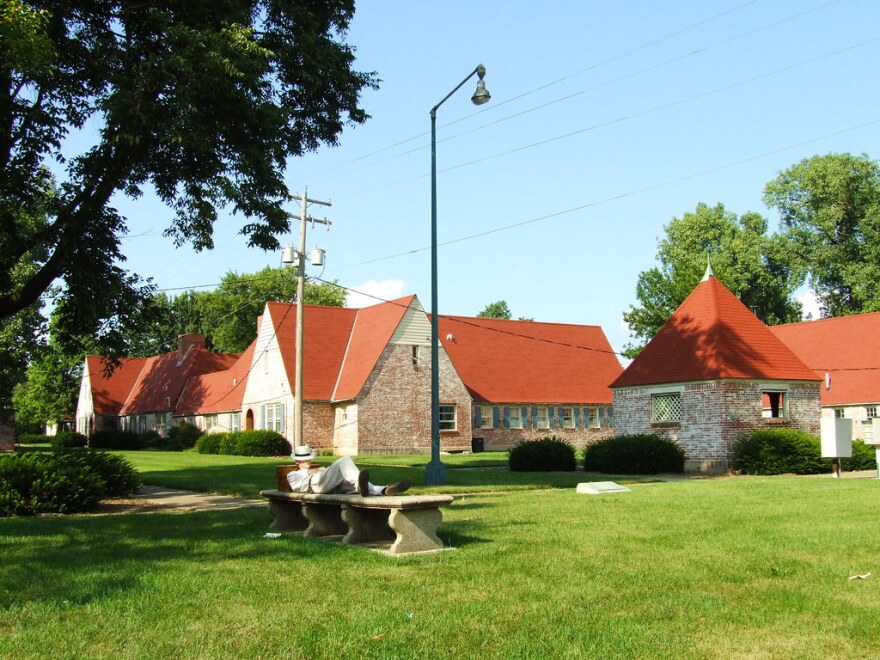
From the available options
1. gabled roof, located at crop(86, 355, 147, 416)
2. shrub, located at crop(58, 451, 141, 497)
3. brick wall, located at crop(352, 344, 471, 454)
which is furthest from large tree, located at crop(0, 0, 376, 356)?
gabled roof, located at crop(86, 355, 147, 416)

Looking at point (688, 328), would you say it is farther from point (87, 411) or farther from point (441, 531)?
point (87, 411)

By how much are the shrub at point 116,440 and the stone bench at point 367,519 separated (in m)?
51.2

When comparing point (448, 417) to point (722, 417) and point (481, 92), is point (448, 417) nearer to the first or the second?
point (722, 417)

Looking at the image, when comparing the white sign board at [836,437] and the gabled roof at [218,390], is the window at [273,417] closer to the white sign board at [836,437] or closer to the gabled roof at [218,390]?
the gabled roof at [218,390]

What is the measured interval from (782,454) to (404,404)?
71.0 feet

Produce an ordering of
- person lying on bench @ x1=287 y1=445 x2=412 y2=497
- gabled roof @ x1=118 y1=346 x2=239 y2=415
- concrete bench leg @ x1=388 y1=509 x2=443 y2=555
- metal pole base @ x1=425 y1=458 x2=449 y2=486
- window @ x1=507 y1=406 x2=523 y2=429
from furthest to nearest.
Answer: gabled roof @ x1=118 y1=346 x2=239 y2=415
window @ x1=507 y1=406 x2=523 y2=429
metal pole base @ x1=425 y1=458 x2=449 y2=486
person lying on bench @ x1=287 y1=445 x2=412 y2=497
concrete bench leg @ x1=388 y1=509 x2=443 y2=555

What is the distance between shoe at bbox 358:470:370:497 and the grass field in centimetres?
79

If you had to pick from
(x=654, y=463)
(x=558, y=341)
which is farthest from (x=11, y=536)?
(x=558, y=341)

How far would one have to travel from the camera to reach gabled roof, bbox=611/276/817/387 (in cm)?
2880

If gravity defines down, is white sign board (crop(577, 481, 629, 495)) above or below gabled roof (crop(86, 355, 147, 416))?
below

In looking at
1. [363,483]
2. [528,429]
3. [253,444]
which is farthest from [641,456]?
[528,429]

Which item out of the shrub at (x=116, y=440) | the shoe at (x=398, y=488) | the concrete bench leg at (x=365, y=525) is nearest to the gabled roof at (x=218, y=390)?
the shrub at (x=116, y=440)

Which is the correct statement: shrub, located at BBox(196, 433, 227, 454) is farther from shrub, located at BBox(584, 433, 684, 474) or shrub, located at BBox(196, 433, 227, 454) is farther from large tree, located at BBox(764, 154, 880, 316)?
large tree, located at BBox(764, 154, 880, 316)

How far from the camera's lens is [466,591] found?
7.25 m
